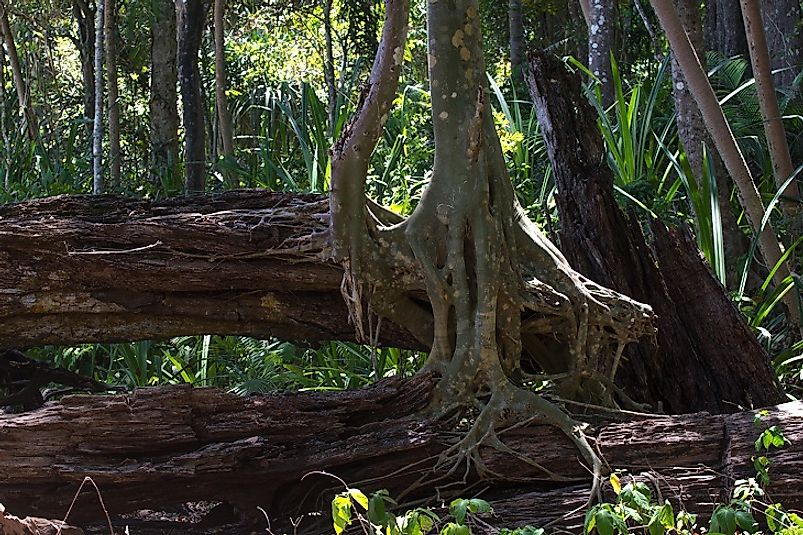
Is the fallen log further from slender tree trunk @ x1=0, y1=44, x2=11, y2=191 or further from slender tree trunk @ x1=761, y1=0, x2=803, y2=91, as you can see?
slender tree trunk @ x1=761, y1=0, x2=803, y2=91

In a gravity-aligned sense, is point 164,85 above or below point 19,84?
below

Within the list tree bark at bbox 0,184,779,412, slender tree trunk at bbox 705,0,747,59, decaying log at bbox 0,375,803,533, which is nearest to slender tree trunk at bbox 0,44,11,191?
tree bark at bbox 0,184,779,412

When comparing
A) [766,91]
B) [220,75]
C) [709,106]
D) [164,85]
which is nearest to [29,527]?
[709,106]

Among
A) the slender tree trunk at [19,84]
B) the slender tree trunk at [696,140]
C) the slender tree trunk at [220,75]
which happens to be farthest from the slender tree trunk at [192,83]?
the slender tree trunk at [696,140]

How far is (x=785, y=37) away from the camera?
8586 millimetres

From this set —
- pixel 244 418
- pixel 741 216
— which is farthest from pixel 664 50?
pixel 244 418

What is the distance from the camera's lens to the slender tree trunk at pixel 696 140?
563cm

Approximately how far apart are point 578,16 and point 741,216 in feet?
23.8

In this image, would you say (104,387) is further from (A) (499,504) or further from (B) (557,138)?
(B) (557,138)

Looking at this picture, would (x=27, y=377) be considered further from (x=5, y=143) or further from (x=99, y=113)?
Result: (x=5, y=143)

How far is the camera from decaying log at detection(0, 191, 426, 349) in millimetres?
3979

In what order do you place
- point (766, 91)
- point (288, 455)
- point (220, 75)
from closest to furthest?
point (288, 455) < point (766, 91) < point (220, 75)

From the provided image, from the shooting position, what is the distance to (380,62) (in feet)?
12.6

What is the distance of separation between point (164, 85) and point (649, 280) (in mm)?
3957
